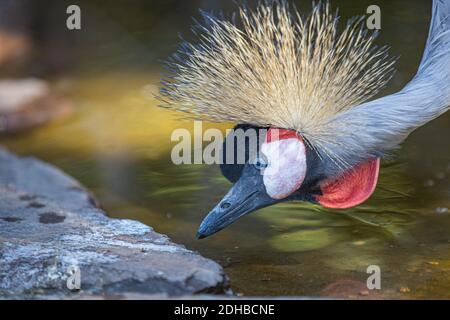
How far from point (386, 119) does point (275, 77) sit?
367 mm

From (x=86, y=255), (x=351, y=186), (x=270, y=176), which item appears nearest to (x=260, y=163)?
(x=270, y=176)

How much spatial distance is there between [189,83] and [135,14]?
3419mm

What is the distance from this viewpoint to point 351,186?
3.04 metres

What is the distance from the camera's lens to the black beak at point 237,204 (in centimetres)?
287

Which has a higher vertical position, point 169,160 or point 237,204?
point 169,160

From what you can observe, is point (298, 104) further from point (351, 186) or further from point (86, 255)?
point (86, 255)

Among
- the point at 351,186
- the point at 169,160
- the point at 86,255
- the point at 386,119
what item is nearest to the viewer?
the point at 86,255

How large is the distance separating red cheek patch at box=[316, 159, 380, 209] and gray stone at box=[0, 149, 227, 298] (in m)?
0.51

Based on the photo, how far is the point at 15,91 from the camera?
16.1 feet

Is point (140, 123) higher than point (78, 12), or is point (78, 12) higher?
point (78, 12)

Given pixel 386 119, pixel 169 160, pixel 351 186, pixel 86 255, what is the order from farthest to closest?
pixel 169 160
pixel 351 186
pixel 386 119
pixel 86 255

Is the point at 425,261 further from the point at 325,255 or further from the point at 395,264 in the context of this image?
the point at 325,255

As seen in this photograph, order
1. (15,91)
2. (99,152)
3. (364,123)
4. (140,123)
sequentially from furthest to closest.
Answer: (15,91) → (140,123) → (99,152) → (364,123)

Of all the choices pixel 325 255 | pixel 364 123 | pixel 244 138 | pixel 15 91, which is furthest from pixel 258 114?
pixel 15 91
